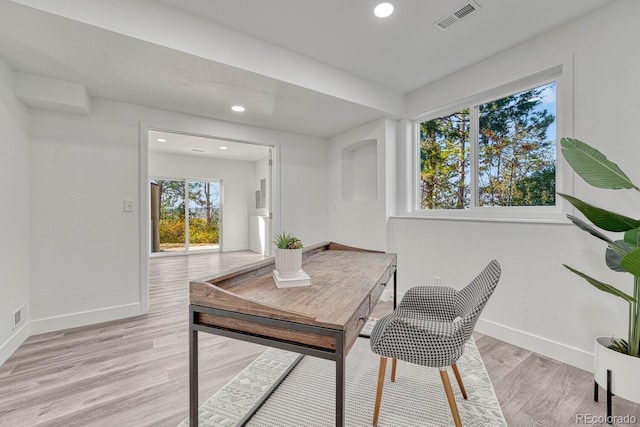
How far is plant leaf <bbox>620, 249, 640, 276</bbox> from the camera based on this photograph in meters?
1.18

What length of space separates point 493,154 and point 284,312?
2.69 m

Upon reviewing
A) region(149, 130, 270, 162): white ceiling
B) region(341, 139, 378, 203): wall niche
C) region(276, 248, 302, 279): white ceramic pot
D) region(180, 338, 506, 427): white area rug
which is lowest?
region(180, 338, 506, 427): white area rug

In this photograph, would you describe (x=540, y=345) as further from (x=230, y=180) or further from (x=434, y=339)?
(x=230, y=180)

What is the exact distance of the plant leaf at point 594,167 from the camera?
4.66 feet

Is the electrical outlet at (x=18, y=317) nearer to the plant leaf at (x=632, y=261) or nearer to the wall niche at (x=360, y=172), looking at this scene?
the wall niche at (x=360, y=172)

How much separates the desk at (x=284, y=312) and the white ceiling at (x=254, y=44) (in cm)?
176

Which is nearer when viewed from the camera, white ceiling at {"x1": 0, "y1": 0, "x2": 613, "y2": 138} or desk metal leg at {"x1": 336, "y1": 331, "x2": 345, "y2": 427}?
desk metal leg at {"x1": 336, "y1": 331, "x2": 345, "y2": 427}

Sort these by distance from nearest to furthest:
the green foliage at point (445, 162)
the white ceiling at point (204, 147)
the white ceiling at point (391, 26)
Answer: the white ceiling at point (391, 26) → the green foliage at point (445, 162) → the white ceiling at point (204, 147)

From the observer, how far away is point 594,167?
148cm

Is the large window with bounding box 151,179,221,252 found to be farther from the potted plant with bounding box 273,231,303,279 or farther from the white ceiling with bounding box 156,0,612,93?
the potted plant with bounding box 273,231,303,279

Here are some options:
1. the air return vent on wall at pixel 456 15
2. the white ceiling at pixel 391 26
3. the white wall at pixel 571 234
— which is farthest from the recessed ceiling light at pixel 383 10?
the white wall at pixel 571 234

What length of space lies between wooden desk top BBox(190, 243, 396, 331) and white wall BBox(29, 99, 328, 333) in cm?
226

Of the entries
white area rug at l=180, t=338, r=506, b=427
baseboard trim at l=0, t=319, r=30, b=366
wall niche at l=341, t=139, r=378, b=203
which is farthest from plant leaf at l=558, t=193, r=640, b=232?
baseboard trim at l=0, t=319, r=30, b=366

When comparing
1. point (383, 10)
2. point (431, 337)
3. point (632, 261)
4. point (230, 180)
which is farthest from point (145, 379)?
point (230, 180)
